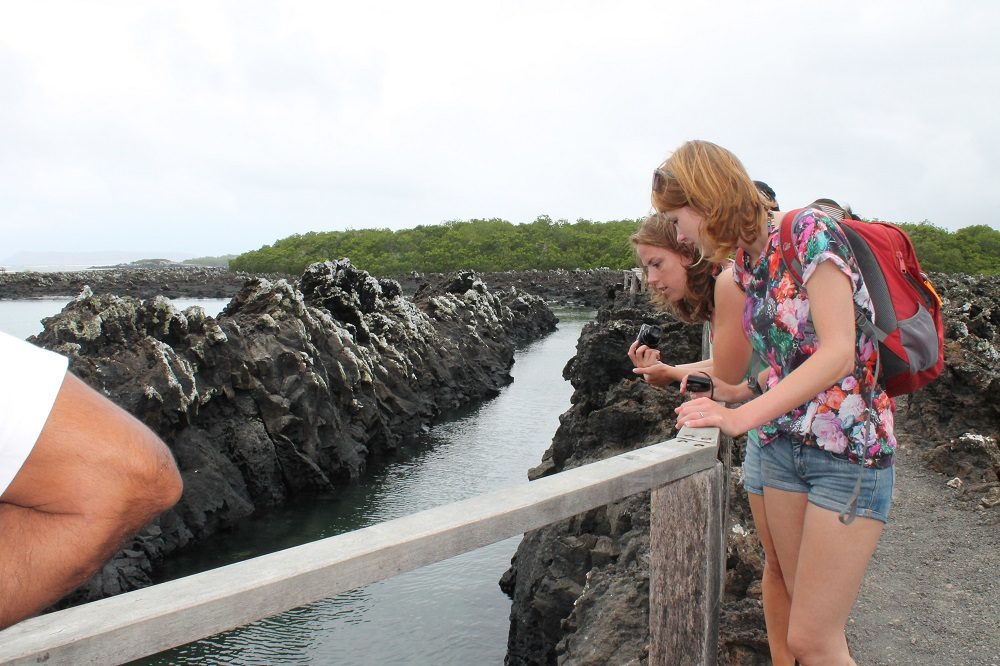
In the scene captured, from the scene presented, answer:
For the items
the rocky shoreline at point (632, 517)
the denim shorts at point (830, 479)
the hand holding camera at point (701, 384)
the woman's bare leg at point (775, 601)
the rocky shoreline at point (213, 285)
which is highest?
the hand holding camera at point (701, 384)

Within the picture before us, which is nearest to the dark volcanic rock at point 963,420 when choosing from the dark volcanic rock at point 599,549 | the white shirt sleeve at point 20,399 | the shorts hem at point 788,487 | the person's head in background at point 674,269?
the dark volcanic rock at point 599,549

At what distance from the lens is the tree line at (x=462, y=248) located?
106125 millimetres

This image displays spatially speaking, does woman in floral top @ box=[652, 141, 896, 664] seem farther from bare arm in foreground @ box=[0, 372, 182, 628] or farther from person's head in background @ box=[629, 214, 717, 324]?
bare arm in foreground @ box=[0, 372, 182, 628]

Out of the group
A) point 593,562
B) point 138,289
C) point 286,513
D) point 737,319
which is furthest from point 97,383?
point 138,289

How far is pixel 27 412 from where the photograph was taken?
47.4 inches

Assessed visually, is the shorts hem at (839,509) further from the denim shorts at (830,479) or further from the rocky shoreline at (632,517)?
the rocky shoreline at (632,517)

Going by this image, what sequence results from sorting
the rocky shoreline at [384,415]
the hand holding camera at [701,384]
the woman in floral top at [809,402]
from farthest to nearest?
the rocky shoreline at [384,415] < the hand holding camera at [701,384] < the woman in floral top at [809,402]

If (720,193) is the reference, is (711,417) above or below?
below

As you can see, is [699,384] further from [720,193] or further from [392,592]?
[392,592]

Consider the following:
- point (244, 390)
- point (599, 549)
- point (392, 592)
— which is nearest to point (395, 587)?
point (392, 592)

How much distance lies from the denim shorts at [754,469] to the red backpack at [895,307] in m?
0.49

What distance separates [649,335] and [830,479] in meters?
1.09

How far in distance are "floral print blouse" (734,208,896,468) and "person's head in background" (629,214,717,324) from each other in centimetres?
72

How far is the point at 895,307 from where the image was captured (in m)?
2.10
